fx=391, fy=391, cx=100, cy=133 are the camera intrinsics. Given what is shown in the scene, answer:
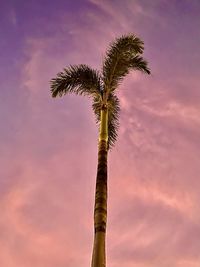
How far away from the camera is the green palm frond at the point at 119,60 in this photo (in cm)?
1822

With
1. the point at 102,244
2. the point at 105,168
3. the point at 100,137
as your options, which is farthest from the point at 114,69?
the point at 102,244

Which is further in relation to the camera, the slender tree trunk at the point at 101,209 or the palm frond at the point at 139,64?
the palm frond at the point at 139,64

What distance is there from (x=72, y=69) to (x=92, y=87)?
4.64 ft

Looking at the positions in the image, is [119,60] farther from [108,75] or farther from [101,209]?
[101,209]

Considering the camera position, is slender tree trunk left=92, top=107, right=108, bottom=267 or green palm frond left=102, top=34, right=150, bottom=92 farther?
green palm frond left=102, top=34, right=150, bottom=92

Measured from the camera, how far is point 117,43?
60.8 feet

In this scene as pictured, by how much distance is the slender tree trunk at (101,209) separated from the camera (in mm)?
12938

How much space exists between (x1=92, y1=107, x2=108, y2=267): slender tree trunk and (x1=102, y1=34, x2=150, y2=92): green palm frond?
2731 millimetres

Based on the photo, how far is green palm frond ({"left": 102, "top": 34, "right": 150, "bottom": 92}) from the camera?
18.2 m

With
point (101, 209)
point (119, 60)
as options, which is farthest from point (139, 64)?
point (101, 209)

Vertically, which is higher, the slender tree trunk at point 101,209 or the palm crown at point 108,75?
the palm crown at point 108,75

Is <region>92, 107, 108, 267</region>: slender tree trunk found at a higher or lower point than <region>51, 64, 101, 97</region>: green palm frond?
lower

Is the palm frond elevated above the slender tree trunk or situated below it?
above

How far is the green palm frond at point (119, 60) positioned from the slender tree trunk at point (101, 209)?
108 inches
